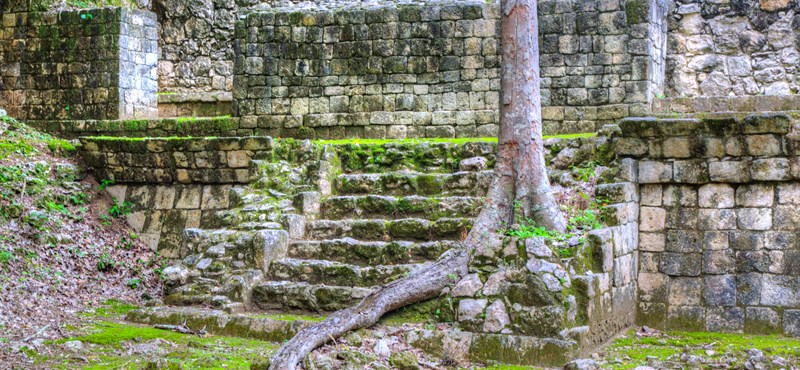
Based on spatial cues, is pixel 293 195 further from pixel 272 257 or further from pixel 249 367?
pixel 249 367

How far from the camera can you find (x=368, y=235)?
8.73 m

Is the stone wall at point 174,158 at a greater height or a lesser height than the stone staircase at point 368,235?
greater

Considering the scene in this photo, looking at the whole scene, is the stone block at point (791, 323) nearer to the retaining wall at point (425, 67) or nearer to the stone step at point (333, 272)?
the stone step at point (333, 272)

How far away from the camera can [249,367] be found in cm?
644

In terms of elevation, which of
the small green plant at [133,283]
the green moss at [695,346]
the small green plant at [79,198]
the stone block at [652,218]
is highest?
the small green plant at [79,198]

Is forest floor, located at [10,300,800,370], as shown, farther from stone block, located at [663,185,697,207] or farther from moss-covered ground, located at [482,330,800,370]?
stone block, located at [663,185,697,207]

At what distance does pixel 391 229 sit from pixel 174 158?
11.5 ft

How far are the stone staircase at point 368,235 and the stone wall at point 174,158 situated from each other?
1300mm

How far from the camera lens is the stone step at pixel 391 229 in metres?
8.38

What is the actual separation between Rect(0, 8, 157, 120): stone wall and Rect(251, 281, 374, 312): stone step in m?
6.12

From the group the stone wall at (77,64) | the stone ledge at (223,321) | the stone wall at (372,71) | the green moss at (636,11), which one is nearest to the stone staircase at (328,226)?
the stone ledge at (223,321)

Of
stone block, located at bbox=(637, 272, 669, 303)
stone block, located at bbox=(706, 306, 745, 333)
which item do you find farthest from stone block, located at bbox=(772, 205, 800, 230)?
stone block, located at bbox=(637, 272, 669, 303)

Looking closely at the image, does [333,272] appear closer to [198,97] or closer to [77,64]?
[77,64]

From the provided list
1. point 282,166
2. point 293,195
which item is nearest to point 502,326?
point 293,195
